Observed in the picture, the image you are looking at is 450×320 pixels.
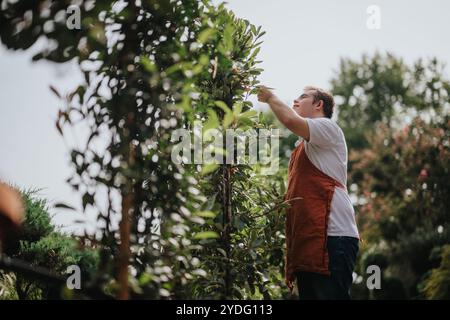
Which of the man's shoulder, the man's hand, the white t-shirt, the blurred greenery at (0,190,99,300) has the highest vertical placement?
the man's hand

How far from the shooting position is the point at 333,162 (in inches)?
116

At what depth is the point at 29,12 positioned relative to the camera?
1.54 metres

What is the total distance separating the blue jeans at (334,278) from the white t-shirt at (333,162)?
7 centimetres

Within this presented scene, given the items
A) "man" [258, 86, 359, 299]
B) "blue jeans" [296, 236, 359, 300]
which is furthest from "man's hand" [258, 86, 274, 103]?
"blue jeans" [296, 236, 359, 300]

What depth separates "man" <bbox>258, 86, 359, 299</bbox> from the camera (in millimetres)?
2660

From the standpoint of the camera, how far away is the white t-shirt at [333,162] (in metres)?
2.77

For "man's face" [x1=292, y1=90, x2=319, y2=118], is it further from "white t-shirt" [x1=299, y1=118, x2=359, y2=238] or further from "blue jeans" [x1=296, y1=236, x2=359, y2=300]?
"blue jeans" [x1=296, y1=236, x2=359, y2=300]

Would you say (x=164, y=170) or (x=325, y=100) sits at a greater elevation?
(x=325, y=100)

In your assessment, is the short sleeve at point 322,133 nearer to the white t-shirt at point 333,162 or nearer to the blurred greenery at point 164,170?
the white t-shirt at point 333,162

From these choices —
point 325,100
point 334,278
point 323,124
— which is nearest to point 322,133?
point 323,124

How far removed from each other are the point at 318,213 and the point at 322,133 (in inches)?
20.8

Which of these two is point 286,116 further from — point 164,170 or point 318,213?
point 164,170

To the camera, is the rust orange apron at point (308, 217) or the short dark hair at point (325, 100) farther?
the short dark hair at point (325, 100)

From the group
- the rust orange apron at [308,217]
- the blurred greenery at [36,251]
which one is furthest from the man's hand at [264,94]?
the blurred greenery at [36,251]
